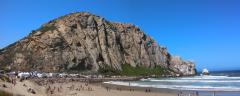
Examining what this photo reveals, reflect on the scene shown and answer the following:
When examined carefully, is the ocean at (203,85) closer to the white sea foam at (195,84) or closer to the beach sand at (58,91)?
the white sea foam at (195,84)

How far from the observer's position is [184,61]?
169 metres

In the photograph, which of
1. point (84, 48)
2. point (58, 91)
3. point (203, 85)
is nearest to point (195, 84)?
point (203, 85)

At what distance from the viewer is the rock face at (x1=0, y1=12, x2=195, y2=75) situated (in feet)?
391

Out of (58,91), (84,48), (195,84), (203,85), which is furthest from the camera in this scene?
(84,48)

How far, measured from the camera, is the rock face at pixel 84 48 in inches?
4688

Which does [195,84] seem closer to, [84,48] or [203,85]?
[203,85]

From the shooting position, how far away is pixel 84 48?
129625mm

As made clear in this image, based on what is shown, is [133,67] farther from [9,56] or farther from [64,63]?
[9,56]

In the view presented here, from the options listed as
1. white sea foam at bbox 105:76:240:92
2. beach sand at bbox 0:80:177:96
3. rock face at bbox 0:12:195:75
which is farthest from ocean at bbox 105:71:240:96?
rock face at bbox 0:12:195:75

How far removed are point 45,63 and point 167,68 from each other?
202 feet

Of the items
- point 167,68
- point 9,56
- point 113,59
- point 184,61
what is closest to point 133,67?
point 113,59

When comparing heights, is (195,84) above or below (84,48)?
below

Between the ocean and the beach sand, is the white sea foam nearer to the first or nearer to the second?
the ocean

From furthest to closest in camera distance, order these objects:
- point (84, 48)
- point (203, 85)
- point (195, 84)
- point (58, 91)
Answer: point (84, 48) < point (195, 84) < point (203, 85) < point (58, 91)
